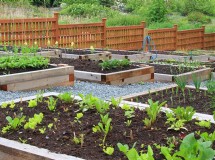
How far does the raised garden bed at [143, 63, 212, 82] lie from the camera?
29.6 ft

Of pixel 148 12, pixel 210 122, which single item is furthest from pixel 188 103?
pixel 148 12

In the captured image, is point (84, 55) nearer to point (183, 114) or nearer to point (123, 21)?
point (183, 114)

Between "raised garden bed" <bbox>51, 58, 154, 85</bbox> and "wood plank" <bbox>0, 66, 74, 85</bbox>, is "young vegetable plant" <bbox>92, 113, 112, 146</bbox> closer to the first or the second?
"wood plank" <bbox>0, 66, 74, 85</bbox>

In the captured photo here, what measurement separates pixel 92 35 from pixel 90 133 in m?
11.8

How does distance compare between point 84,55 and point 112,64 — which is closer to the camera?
point 112,64

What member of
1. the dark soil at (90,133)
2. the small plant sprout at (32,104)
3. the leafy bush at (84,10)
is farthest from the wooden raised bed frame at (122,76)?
the leafy bush at (84,10)

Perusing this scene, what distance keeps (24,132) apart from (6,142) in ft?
1.02

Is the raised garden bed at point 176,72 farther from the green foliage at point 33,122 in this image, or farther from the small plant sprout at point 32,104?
the green foliage at point 33,122

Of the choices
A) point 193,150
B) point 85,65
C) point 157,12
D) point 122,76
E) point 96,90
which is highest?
point 157,12

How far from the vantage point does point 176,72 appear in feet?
31.1

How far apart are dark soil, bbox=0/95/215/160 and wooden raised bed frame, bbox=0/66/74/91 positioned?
2.69m

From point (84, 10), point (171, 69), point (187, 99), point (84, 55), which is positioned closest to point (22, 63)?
point (84, 55)

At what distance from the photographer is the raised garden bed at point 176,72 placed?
903 centimetres

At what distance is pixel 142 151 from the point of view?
3332mm
